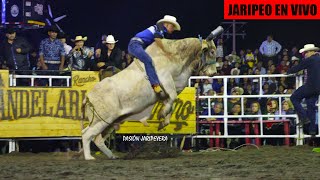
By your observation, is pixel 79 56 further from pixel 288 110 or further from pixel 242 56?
pixel 242 56

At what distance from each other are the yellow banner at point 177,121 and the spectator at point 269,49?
537 cm

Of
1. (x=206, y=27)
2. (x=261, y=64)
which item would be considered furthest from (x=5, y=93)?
(x=206, y=27)

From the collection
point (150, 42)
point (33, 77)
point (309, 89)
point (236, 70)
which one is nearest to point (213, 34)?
point (150, 42)

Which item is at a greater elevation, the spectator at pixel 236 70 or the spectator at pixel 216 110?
the spectator at pixel 236 70

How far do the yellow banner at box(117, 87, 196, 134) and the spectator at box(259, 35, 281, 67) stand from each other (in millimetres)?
5369

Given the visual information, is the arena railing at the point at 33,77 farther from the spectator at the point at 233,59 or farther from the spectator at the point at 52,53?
the spectator at the point at 233,59

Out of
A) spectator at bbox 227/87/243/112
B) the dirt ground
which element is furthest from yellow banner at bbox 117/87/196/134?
the dirt ground

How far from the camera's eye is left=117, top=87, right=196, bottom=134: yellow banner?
11359mm

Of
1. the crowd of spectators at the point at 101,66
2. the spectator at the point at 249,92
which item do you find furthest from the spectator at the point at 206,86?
the spectator at the point at 249,92

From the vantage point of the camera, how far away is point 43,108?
1097 cm

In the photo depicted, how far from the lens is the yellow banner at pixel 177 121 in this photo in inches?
447

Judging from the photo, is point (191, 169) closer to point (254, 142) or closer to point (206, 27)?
point (254, 142)

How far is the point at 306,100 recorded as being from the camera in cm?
1115

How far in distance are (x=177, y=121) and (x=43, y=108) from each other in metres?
2.25
